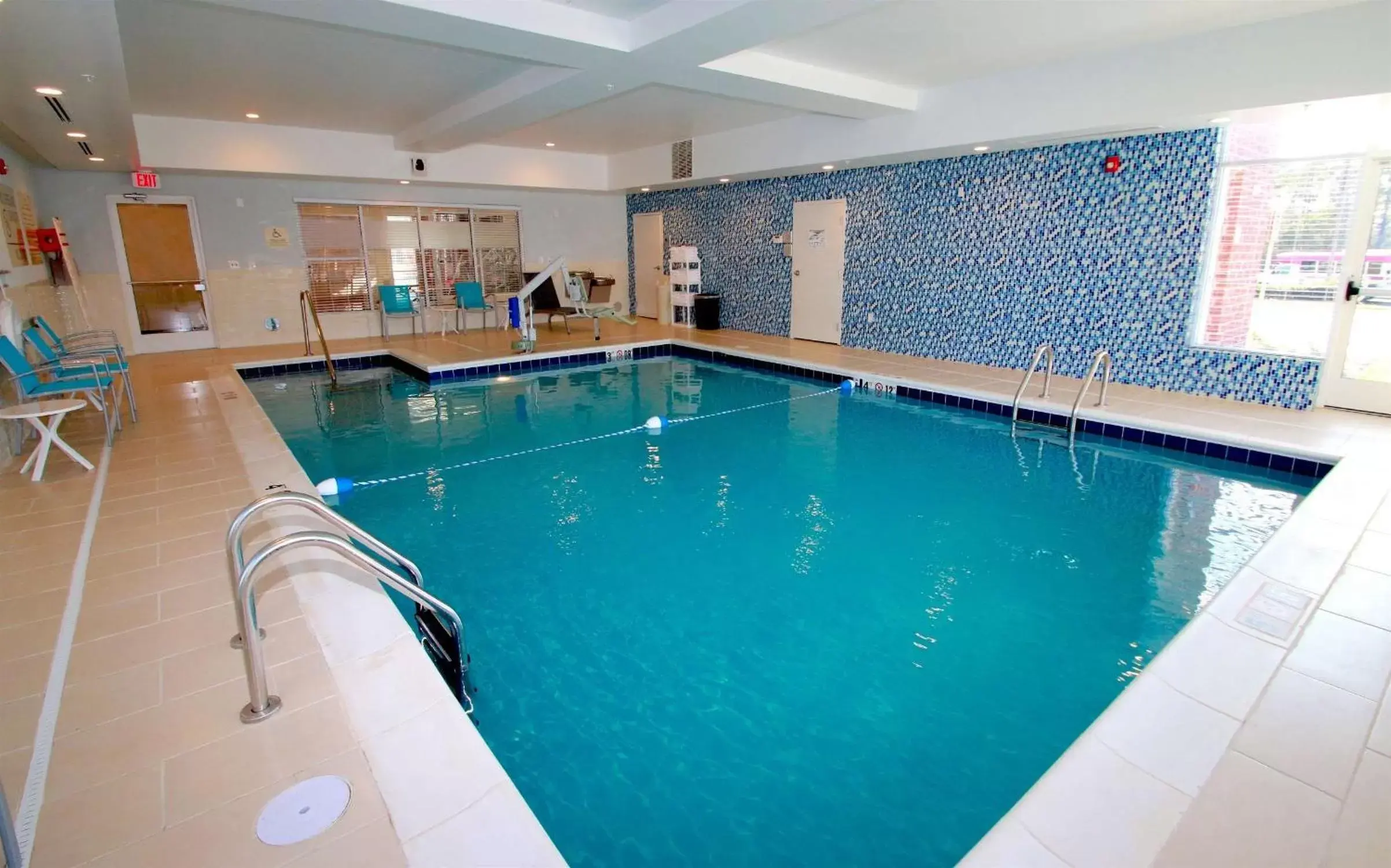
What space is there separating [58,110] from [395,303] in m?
4.89

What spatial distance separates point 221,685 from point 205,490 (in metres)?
2.06

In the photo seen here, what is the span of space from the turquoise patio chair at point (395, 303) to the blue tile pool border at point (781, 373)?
3.35ft

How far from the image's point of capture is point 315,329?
9398 mm

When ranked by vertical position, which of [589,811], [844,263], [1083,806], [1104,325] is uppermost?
[844,263]

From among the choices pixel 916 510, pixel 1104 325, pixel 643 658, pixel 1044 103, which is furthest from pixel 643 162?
pixel 643 658

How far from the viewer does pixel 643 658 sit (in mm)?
2580

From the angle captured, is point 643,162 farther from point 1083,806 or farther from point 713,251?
point 1083,806

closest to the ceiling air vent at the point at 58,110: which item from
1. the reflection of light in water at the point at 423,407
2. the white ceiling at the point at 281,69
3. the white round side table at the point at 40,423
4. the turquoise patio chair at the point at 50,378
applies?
the white ceiling at the point at 281,69

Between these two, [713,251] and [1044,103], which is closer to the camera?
[1044,103]

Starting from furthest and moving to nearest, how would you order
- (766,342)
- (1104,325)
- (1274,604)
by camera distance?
(766,342) → (1104,325) → (1274,604)

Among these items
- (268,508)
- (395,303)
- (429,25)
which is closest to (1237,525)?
(268,508)

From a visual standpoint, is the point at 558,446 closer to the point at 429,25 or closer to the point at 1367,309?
the point at 429,25

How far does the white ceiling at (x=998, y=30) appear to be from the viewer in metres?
4.12

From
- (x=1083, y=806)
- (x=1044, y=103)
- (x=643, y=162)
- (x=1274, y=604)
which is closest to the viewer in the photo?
(x=1083, y=806)
